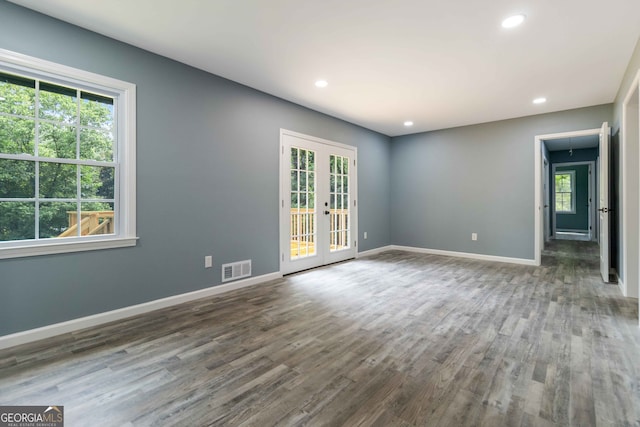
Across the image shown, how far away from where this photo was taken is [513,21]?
2541 mm

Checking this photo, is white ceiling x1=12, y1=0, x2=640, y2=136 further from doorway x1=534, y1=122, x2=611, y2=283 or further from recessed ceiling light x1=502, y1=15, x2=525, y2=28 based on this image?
doorway x1=534, y1=122, x2=611, y2=283

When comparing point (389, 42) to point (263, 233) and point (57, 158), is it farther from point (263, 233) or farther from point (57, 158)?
point (57, 158)

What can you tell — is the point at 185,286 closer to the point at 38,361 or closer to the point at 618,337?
the point at 38,361

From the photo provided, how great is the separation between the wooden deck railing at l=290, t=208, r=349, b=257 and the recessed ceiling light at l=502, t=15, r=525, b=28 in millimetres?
3248

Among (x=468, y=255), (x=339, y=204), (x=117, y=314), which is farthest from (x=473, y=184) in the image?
(x=117, y=314)

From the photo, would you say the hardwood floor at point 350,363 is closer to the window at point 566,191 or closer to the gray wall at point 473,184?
the gray wall at point 473,184

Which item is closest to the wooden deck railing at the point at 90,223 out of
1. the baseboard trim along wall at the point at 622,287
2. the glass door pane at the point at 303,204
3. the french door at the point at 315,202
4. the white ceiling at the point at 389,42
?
the white ceiling at the point at 389,42

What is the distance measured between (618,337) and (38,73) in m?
5.07

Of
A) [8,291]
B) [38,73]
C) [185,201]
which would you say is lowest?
[8,291]

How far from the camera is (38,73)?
2.43 meters

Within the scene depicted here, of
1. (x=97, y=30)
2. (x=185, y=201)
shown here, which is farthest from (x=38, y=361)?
(x=97, y=30)

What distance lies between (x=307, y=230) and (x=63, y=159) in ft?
10.2

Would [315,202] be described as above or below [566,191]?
below

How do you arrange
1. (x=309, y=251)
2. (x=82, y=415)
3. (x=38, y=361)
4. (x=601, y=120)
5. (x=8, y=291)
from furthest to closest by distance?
(x=309, y=251)
(x=601, y=120)
(x=8, y=291)
(x=38, y=361)
(x=82, y=415)
